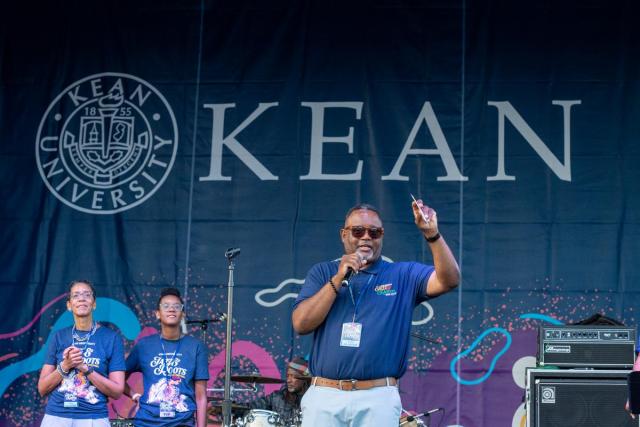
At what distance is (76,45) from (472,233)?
10.4ft

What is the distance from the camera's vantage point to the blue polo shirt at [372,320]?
12.2 ft

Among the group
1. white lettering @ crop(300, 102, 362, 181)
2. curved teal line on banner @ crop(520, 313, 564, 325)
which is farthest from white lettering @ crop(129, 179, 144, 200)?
curved teal line on banner @ crop(520, 313, 564, 325)

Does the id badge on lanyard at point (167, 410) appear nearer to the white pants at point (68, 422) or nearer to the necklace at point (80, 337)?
the white pants at point (68, 422)

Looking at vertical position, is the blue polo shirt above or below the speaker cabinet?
above

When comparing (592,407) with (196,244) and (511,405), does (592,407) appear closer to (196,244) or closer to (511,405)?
(511,405)

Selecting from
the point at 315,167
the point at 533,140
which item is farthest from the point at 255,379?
the point at 533,140

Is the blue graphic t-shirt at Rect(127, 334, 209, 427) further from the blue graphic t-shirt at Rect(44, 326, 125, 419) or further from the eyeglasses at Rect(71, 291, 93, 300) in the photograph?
the eyeglasses at Rect(71, 291, 93, 300)

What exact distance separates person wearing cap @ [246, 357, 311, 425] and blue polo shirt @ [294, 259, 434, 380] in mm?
2507

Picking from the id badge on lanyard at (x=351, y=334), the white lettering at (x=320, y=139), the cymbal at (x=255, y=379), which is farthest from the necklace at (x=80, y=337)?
the id badge on lanyard at (x=351, y=334)

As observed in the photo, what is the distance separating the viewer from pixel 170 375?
5.41 m

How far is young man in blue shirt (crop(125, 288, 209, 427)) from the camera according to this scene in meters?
5.28

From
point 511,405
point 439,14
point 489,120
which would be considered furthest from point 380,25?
point 511,405

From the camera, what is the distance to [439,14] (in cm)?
693

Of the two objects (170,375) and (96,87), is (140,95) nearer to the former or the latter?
(96,87)
